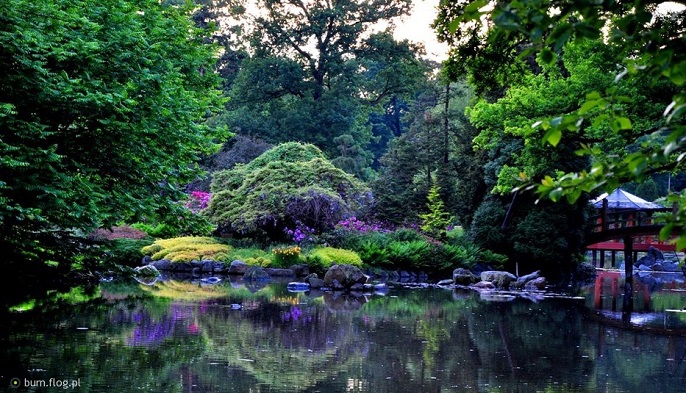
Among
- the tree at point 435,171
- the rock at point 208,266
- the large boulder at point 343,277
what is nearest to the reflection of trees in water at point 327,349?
the large boulder at point 343,277

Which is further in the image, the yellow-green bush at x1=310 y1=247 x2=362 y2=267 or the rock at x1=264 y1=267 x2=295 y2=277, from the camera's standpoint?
the yellow-green bush at x1=310 y1=247 x2=362 y2=267

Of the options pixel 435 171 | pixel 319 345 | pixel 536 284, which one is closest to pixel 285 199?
pixel 536 284

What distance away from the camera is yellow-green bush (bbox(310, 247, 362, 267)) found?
21.7 metres

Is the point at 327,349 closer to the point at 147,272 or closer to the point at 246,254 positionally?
the point at 147,272

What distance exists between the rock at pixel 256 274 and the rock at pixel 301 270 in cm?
93

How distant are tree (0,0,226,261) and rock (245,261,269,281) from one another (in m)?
8.41

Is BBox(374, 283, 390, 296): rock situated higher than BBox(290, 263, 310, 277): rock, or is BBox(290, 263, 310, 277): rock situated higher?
BBox(290, 263, 310, 277): rock

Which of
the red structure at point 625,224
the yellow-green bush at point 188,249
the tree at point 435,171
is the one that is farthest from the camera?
the tree at point 435,171

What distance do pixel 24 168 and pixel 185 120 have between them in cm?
324

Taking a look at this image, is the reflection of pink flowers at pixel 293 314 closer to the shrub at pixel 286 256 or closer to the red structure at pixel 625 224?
the shrub at pixel 286 256

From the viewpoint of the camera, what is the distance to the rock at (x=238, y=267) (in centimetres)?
2164

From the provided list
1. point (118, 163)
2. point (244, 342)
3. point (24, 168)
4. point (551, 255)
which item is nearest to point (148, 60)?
point (118, 163)

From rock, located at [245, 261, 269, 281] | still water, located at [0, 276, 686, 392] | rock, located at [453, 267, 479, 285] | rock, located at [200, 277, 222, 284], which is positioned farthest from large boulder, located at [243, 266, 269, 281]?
rock, located at [453, 267, 479, 285]

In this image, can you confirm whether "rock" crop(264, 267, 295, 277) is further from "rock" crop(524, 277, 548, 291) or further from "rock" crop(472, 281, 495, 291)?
"rock" crop(524, 277, 548, 291)
